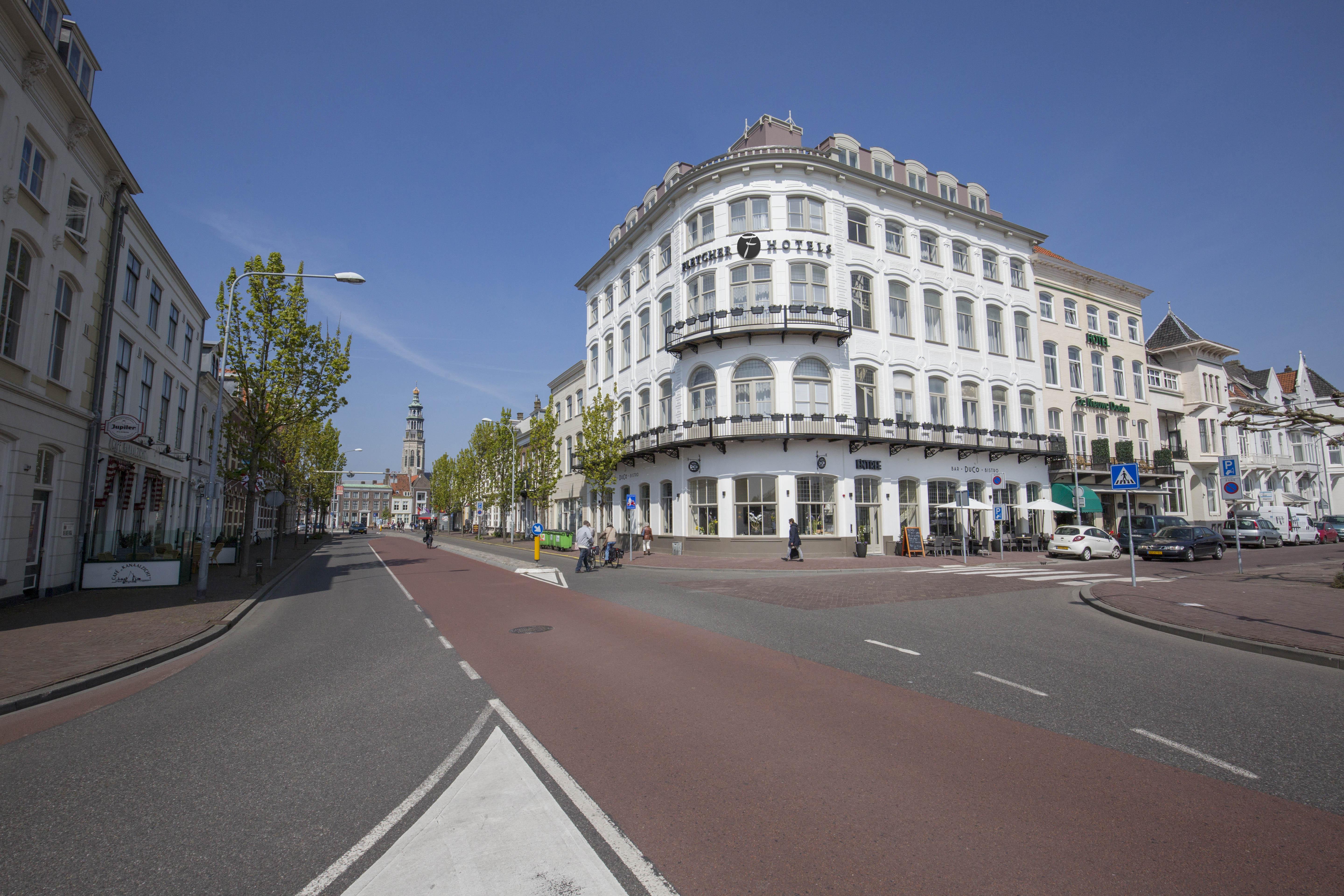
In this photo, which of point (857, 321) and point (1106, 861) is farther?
point (857, 321)

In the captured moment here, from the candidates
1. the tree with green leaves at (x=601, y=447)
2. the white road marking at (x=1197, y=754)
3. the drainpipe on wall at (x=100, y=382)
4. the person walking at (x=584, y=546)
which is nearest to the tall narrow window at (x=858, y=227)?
the tree with green leaves at (x=601, y=447)

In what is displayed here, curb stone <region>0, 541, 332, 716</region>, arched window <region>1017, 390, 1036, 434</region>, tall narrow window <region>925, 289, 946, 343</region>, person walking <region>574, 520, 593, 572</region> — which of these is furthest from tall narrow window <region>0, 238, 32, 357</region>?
arched window <region>1017, 390, 1036, 434</region>

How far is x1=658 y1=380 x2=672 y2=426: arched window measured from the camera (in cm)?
3422

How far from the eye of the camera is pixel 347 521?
150 meters

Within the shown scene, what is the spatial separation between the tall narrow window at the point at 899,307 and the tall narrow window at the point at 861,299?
3.80ft

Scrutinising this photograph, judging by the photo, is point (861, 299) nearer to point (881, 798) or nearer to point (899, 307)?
point (899, 307)

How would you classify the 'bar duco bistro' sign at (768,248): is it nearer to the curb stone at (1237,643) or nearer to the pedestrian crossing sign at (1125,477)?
the pedestrian crossing sign at (1125,477)

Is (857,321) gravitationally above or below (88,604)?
above

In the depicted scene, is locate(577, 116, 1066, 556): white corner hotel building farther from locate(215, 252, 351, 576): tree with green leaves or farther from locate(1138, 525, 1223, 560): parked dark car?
locate(215, 252, 351, 576): tree with green leaves

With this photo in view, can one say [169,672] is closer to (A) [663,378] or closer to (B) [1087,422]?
(A) [663,378]

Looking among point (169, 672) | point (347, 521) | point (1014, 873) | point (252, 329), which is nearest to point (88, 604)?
point (169, 672)

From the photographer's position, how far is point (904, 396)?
32656 millimetres

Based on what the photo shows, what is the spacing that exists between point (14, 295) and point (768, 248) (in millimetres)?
25737

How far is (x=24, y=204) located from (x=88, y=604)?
28.0 feet
